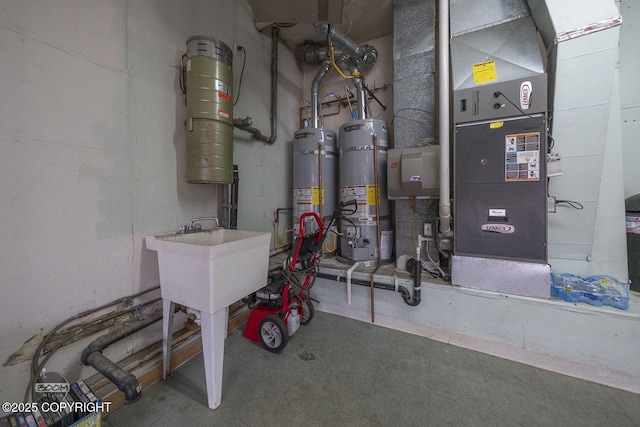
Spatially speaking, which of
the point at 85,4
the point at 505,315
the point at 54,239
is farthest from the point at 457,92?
the point at 54,239

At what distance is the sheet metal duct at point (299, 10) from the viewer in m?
1.76

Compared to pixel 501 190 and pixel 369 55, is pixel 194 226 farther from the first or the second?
pixel 369 55

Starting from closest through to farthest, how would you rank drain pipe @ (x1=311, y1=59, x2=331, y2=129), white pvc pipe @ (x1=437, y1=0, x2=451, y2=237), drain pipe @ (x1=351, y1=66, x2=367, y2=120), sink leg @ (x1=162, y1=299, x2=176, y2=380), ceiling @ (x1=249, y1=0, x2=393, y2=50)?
sink leg @ (x1=162, y1=299, x2=176, y2=380) < white pvc pipe @ (x1=437, y1=0, x2=451, y2=237) < ceiling @ (x1=249, y1=0, x2=393, y2=50) < drain pipe @ (x1=351, y1=66, x2=367, y2=120) < drain pipe @ (x1=311, y1=59, x2=331, y2=129)

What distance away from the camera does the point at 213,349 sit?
122 centimetres

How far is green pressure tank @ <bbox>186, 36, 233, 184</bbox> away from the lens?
1.60 meters

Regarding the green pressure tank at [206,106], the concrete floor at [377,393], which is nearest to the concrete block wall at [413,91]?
the concrete floor at [377,393]

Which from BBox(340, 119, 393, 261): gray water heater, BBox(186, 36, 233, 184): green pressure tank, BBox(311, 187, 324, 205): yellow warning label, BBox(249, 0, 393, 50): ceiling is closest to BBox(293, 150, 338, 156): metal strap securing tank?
BBox(340, 119, 393, 261): gray water heater

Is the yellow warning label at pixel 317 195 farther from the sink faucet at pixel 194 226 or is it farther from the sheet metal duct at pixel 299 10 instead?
the sheet metal duct at pixel 299 10

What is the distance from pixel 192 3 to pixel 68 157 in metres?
1.58

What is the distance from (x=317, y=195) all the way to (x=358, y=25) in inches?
84.6

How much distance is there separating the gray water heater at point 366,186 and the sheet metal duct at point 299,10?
3.01 ft

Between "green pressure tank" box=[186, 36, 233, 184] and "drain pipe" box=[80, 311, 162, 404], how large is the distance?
999mm

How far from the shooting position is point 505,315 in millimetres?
1621

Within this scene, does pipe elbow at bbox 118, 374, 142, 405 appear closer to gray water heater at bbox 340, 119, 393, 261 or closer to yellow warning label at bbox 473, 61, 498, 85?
gray water heater at bbox 340, 119, 393, 261
